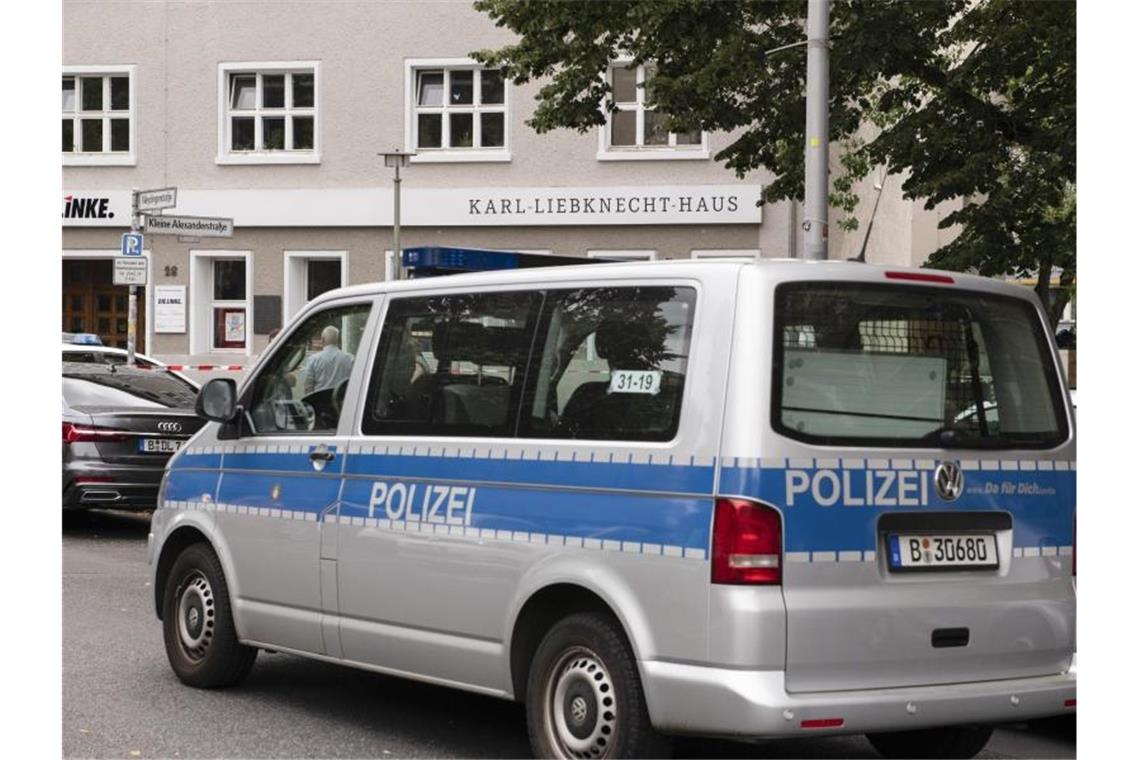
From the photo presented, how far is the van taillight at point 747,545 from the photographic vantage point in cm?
561

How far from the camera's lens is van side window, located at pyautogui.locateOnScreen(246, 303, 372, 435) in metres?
7.63

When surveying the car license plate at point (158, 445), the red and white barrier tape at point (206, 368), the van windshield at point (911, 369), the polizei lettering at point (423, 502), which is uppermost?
the van windshield at point (911, 369)

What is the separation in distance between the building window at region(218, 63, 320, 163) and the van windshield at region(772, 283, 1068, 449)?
24.9m

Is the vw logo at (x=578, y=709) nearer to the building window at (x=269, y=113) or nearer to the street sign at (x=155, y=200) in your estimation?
the street sign at (x=155, y=200)

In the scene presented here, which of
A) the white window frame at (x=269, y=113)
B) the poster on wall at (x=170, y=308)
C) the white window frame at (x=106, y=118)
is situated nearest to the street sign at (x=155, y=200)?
the white window frame at (x=269, y=113)

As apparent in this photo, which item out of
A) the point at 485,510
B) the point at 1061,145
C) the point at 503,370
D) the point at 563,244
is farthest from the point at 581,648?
the point at 563,244

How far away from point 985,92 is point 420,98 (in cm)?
1449

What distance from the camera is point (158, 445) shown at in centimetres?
1524

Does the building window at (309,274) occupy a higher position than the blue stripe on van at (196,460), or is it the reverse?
the building window at (309,274)

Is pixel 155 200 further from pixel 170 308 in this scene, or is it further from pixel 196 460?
pixel 196 460

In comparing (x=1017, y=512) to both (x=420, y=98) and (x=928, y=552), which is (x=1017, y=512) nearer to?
(x=928, y=552)

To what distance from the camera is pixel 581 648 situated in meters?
6.14

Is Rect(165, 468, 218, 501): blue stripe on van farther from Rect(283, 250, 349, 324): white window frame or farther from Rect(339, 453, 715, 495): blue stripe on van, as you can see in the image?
Rect(283, 250, 349, 324): white window frame

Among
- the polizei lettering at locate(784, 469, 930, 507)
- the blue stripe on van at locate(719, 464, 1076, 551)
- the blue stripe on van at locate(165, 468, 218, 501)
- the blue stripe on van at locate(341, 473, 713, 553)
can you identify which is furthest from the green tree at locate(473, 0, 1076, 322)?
the polizei lettering at locate(784, 469, 930, 507)
